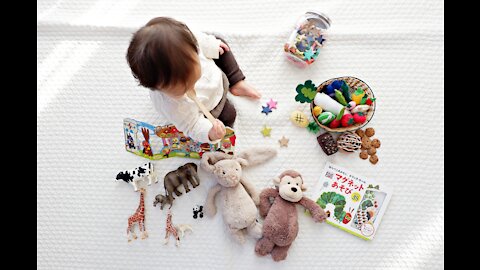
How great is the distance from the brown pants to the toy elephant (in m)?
0.16

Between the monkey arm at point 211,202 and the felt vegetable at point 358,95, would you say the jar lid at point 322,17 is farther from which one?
the monkey arm at point 211,202

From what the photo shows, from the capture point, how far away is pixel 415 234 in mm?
1131

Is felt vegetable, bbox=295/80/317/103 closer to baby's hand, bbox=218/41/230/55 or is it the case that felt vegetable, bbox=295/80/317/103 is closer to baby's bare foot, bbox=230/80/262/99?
baby's bare foot, bbox=230/80/262/99

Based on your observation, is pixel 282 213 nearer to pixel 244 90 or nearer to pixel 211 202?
pixel 211 202

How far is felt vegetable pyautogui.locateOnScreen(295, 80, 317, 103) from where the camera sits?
1.12m

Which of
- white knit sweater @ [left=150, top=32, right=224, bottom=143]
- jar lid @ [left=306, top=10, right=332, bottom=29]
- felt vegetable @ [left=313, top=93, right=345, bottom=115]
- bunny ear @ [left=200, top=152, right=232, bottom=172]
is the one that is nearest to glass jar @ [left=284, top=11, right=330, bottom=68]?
jar lid @ [left=306, top=10, right=332, bottom=29]

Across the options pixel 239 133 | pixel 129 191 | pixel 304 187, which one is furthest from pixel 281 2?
pixel 129 191

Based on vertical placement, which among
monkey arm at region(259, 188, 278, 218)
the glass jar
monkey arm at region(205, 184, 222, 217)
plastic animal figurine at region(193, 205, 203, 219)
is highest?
the glass jar

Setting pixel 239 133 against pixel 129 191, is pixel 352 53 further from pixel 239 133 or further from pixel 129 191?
pixel 129 191

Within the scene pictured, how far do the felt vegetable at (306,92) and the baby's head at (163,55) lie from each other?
412 mm

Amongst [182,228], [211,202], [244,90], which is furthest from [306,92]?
[182,228]

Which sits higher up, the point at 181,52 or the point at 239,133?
the point at 181,52

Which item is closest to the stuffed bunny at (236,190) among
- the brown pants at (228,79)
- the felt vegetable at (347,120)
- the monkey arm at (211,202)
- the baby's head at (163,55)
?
the monkey arm at (211,202)

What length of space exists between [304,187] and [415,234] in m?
0.34
